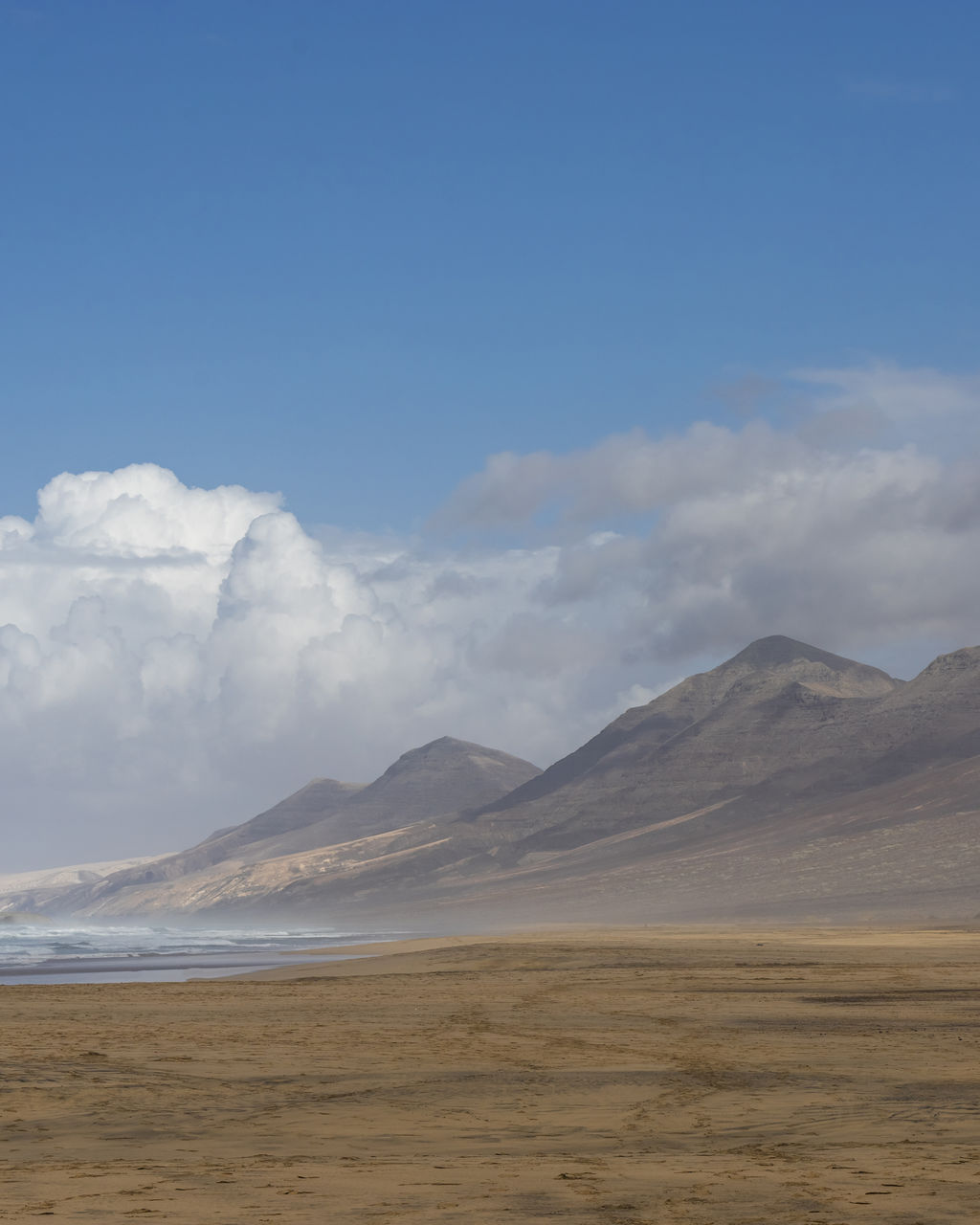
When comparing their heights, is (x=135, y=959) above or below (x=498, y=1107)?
below

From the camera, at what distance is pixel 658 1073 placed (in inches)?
734

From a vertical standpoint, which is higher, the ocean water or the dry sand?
the dry sand

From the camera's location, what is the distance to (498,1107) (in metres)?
15.8

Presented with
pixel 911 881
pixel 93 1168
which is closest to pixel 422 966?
pixel 93 1168

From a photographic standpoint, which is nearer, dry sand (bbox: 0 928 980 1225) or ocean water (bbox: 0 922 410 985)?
dry sand (bbox: 0 928 980 1225)

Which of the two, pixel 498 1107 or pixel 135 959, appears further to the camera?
pixel 135 959

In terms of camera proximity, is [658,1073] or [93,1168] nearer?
[93,1168]

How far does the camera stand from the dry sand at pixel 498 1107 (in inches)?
412

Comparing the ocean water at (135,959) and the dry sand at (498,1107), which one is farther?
the ocean water at (135,959)

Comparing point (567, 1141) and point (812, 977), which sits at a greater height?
point (567, 1141)

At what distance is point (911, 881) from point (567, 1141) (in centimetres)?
11904

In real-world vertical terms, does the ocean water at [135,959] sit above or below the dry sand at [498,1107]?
below

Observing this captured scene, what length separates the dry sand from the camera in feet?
34.3

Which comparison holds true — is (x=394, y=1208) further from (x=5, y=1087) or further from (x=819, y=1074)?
(x=819, y=1074)
